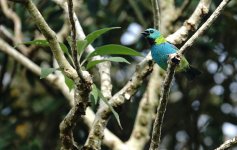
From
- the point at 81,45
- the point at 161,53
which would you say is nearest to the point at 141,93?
the point at 161,53

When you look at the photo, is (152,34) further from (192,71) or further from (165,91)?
(165,91)

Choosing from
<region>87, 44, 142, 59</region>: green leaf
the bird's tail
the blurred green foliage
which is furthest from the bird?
the blurred green foliage

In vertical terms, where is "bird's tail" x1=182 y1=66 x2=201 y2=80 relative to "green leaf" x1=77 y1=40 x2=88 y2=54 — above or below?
above

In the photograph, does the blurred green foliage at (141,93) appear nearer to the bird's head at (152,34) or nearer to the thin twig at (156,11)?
the bird's head at (152,34)

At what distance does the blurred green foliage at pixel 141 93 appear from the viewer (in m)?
5.52

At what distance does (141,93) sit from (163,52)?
2256 mm

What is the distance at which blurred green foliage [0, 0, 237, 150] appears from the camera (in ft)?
18.1

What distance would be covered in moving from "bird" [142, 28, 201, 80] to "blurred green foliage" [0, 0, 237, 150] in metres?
1.60

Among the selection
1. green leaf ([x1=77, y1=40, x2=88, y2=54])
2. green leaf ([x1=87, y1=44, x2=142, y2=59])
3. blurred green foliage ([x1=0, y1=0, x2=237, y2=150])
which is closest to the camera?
green leaf ([x1=77, y1=40, x2=88, y2=54])

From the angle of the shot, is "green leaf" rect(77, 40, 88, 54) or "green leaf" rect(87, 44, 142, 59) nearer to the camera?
"green leaf" rect(77, 40, 88, 54)

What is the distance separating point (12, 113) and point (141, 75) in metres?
2.84

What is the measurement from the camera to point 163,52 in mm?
3527

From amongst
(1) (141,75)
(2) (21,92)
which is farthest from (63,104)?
(1) (141,75)

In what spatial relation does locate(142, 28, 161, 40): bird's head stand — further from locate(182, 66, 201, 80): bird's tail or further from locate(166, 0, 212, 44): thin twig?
locate(182, 66, 201, 80): bird's tail
